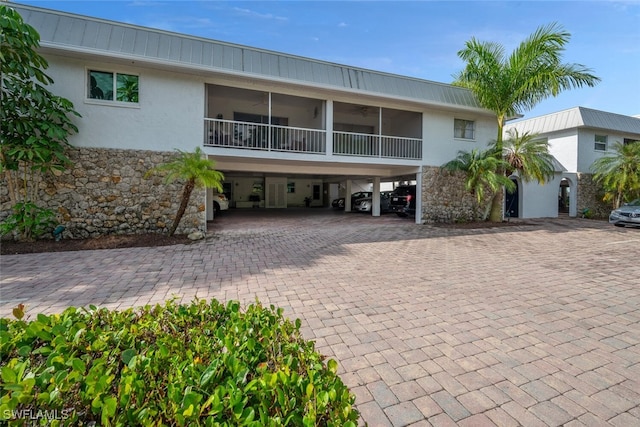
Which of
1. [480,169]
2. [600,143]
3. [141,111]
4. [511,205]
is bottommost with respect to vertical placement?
[511,205]

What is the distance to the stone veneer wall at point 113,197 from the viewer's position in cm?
888

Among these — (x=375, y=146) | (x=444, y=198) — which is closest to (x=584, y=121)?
(x=444, y=198)

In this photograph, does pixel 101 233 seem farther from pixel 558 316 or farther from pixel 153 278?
pixel 558 316

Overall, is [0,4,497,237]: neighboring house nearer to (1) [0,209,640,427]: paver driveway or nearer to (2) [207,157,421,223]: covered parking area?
(2) [207,157,421,223]: covered parking area

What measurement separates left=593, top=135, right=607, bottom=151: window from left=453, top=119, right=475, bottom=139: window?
11.3m

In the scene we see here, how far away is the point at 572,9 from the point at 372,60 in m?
7.05

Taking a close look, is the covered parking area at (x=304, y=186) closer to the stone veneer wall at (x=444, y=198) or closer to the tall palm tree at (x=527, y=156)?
the stone veneer wall at (x=444, y=198)

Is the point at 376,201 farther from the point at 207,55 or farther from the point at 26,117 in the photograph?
the point at 26,117

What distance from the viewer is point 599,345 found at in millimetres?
3215

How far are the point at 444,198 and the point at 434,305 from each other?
37.3 feet

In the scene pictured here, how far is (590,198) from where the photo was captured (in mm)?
19422

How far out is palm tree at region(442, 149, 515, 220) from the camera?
12.4 metres

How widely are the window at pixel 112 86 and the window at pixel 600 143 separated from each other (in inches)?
1021

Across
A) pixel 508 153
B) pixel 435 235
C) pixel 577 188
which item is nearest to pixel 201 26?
pixel 435 235
